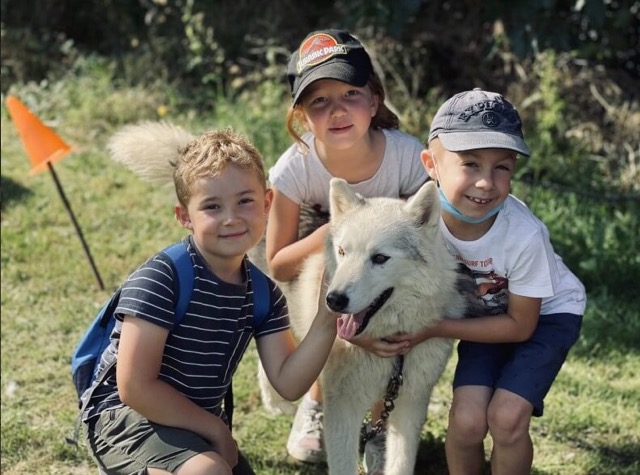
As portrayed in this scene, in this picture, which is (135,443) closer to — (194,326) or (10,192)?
(194,326)

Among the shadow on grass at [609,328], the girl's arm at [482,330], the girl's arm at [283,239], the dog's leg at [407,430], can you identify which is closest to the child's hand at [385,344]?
the girl's arm at [482,330]

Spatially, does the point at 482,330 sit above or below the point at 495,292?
below

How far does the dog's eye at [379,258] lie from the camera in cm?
287

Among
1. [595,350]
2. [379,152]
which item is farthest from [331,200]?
[595,350]

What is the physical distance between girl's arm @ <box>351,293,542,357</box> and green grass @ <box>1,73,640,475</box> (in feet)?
2.64

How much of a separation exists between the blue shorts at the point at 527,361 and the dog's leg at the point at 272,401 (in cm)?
106

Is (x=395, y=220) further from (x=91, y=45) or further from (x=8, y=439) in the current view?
(x=91, y=45)

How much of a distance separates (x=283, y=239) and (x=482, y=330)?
0.97 meters

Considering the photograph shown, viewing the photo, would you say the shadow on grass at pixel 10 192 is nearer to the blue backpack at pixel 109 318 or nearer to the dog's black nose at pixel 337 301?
the blue backpack at pixel 109 318

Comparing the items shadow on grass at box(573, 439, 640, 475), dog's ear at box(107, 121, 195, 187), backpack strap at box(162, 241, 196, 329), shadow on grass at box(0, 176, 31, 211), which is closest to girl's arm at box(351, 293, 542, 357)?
backpack strap at box(162, 241, 196, 329)

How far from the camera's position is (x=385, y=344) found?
3023mm

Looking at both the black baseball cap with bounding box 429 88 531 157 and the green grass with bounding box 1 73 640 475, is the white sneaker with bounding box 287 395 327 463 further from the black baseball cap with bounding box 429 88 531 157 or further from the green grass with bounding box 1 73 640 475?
the black baseball cap with bounding box 429 88 531 157

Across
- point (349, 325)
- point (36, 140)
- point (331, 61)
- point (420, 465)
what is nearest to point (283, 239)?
point (331, 61)

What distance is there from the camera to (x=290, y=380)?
278 centimetres
